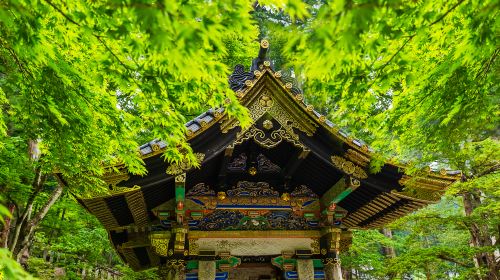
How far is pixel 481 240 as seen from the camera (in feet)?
34.4

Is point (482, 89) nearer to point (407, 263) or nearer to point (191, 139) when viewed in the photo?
point (191, 139)

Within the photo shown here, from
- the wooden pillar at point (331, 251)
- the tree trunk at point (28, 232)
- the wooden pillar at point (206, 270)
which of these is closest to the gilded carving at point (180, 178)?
the wooden pillar at point (206, 270)

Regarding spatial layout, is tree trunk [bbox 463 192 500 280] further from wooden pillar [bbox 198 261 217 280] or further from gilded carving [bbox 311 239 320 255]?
wooden pillar [bbox 198 261 217 280]

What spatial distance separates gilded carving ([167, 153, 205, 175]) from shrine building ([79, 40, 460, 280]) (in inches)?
0.5

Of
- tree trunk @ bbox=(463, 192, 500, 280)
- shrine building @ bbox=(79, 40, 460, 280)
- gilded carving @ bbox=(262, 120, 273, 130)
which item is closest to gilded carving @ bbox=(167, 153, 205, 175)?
shrine building @ bbox=(79, 40, 460, 280)

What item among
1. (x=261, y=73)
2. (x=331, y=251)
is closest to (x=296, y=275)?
(x=331, y=251)

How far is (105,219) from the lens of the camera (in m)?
5.77

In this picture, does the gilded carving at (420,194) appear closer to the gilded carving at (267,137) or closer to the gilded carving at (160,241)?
the gilded carving at (267,137)

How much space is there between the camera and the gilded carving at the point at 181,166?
502 cm

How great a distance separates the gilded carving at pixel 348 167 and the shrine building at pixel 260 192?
15mm

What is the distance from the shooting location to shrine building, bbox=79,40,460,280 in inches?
202

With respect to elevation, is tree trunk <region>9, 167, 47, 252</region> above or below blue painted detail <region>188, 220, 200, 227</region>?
above

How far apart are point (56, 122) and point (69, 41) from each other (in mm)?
920

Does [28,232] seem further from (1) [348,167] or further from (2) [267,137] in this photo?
(1) [348,167]
